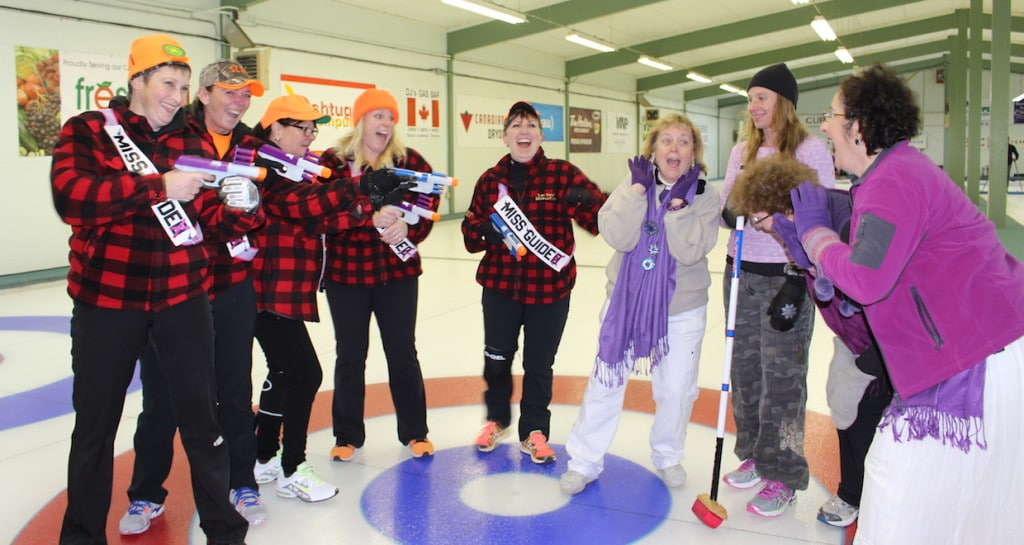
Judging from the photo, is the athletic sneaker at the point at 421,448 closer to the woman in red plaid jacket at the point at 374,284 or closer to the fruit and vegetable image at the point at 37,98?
the woman in red plaid jacket at the point at 374,284

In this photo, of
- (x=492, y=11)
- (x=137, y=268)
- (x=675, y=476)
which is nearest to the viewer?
(x=137, y=268)

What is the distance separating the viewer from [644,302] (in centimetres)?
296

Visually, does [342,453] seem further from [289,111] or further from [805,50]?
[805,50]

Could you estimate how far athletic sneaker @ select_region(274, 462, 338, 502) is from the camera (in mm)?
2984

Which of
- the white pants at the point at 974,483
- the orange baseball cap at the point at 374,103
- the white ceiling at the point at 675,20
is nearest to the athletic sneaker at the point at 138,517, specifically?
the orange baseball cap at the point at 374,103

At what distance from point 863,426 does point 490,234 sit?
1.66 meters

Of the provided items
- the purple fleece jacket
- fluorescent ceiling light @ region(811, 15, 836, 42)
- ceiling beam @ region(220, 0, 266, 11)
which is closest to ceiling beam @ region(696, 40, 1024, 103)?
fluorescent ceiling light @ region(811, 15, 836, 42)

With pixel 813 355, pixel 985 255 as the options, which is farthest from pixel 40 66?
pixel 985 255

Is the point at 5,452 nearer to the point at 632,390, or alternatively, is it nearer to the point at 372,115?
the point at 372,115

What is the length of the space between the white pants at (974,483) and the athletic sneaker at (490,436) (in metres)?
1.99

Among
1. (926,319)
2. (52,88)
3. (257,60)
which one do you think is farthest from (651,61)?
(926,319)

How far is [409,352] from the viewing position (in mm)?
3430

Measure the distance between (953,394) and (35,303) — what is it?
7770 millimetres

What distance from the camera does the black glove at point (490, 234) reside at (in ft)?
11.0
